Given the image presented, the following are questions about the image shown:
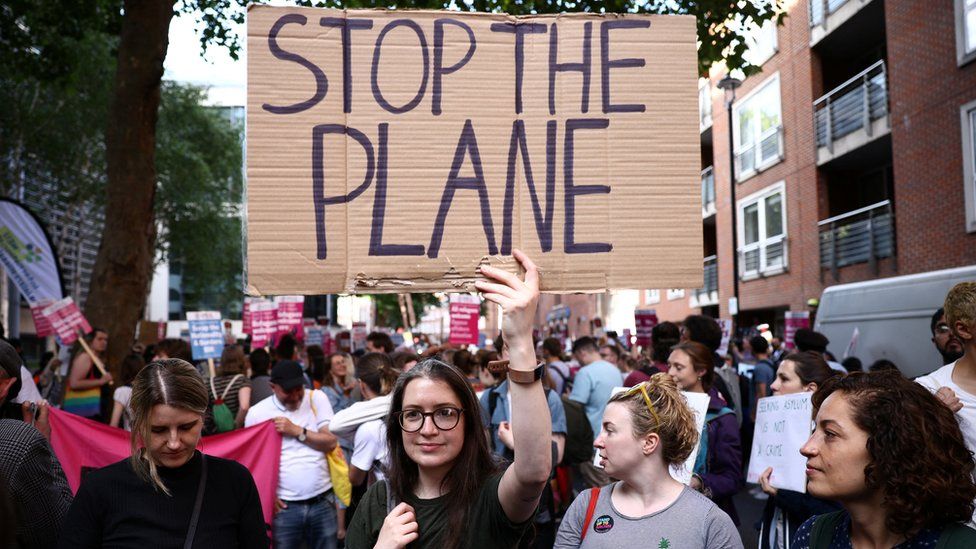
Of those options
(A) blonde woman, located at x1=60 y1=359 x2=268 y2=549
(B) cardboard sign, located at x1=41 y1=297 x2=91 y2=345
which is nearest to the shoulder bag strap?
(A) blonde woman, located at x1=60 y1=359 x2=268 y2=549

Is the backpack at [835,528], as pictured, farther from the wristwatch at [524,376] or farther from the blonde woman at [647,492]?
the wristwatch at [524,376]

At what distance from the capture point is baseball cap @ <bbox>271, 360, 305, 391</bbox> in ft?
20.5

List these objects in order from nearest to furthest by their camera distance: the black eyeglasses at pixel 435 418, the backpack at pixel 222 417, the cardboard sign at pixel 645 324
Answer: the black eyeglasses at pixel 435 418 < the backpack at pixel 222 417 < the cardboard sign at pixel 645 324

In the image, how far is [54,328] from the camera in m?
11.4

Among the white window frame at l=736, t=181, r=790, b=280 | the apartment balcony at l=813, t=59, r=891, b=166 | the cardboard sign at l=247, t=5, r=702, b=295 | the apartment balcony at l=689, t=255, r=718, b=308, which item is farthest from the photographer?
the apartment balcony at l=689, t=255, r=718, b=308

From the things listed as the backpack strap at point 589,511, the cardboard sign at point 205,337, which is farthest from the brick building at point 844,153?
the backpack strap at point 589,511

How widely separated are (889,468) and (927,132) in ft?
55.5

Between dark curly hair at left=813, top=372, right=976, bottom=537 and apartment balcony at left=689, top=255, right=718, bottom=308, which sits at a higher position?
apartment balcony at left=689, top=255, right=718, bottom=308

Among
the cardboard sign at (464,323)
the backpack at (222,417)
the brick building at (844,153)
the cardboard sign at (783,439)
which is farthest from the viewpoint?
the cardboard sign at (464,323)

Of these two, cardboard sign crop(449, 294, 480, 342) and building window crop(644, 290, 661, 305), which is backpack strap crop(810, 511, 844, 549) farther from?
building window crop(644, 290, 661, 305)

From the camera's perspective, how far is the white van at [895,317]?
10.4 m

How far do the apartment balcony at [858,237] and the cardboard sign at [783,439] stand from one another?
15.8 metres

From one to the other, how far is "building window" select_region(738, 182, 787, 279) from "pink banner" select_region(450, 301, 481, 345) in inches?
428

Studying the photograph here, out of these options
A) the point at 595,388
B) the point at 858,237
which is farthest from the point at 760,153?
the point at 595,388
